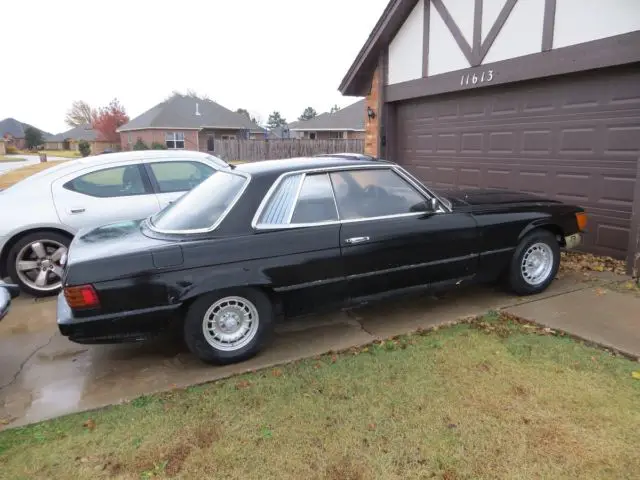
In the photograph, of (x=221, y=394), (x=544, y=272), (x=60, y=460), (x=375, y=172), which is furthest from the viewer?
(x=544, y=272)

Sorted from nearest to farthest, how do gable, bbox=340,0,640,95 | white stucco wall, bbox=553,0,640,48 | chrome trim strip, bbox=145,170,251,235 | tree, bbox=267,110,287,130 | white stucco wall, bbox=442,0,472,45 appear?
chrome trim strip, bbox=145,170,251,235, white stucco wall, bbox=553,0,640,48, gable, bbox=340,0,640,95, white stucco wall, bbox=442,0,472,45, tree, bbox=267,110,287,130

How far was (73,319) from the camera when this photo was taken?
348cm

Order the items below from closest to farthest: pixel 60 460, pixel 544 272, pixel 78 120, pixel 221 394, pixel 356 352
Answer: pixel 60 460
pixel 221 394
pixel 356 352
pixel 544 272
pixel 78 120

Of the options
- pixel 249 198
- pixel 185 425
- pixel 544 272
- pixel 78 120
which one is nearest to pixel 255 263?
pixel 249 198

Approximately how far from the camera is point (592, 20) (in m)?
6.12

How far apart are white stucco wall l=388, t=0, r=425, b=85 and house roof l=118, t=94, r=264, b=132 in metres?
35.7

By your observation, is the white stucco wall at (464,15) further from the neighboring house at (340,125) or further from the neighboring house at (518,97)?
the neighboring house at (340,125)

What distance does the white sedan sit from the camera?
5676 millimetres

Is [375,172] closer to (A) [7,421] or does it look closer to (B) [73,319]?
(B) [73,319]

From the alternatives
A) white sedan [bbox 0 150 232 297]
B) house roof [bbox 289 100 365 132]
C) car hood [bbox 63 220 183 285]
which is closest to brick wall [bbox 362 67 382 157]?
white sedan [bbox 0 150 232 297]

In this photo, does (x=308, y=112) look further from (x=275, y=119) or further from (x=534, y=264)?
(x=534, y=264)

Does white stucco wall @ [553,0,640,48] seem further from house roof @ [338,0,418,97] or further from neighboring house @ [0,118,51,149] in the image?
neighboring house @ [0,118,51,149]

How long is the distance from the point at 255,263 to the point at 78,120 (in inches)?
4127

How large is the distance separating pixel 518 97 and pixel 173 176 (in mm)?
5207
